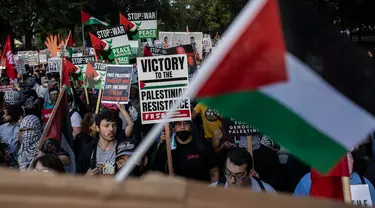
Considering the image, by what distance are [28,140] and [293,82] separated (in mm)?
4699

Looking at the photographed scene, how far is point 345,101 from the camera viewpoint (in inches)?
84.9

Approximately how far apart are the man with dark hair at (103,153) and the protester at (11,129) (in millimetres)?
1884

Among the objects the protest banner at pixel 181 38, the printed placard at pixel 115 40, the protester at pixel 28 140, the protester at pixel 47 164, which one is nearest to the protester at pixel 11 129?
the protester at pixel 28 140

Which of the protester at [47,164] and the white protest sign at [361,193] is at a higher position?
the protester at [47,164]

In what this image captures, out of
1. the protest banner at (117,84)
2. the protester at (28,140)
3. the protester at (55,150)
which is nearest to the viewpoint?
the protester at (55,150)

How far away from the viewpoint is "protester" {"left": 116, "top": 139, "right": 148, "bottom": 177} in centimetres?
499

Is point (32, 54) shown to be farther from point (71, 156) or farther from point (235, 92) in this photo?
point (235, 92)

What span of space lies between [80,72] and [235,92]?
410 inches

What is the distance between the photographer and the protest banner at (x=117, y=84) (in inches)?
327

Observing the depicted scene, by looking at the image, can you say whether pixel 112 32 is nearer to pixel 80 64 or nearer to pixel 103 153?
pixel 80 64

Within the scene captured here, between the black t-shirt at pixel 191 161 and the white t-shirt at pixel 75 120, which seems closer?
the black t-shirt at pixel 191 161

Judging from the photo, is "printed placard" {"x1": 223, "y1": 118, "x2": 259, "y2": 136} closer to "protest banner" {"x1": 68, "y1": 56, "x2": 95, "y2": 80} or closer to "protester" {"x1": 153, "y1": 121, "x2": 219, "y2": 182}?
"protester" {"x1": 153, "y1": 121, "x2": 219, "y2": 182}

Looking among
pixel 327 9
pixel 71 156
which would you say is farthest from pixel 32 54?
pixel 71 156

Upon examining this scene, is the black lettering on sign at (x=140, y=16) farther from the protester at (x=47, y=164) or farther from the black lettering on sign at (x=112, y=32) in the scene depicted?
the protester at (x=47, y=164)
